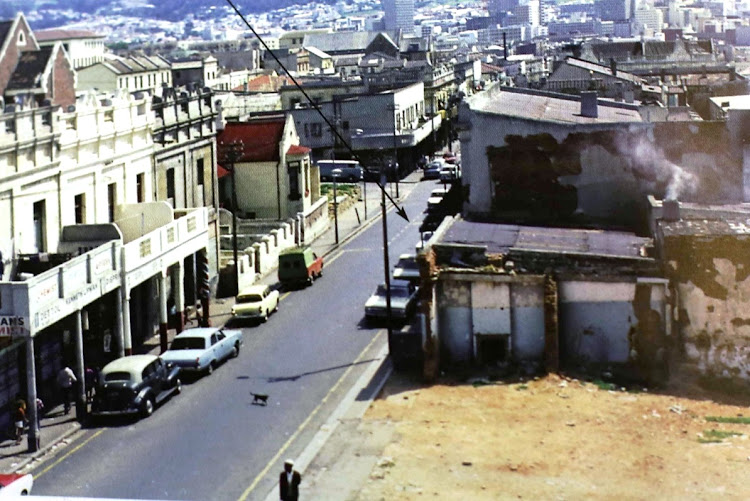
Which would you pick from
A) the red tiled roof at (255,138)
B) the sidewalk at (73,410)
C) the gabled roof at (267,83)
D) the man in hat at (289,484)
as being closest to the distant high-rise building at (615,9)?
the gabled roof at (267,83)

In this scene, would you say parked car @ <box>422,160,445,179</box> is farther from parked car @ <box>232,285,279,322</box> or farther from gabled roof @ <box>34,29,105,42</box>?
gabled roof @ <box>34,29,105,42</box>

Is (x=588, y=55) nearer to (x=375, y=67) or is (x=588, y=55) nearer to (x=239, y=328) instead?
(x=375, y=67)

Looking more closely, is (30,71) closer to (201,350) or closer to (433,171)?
(201,350)

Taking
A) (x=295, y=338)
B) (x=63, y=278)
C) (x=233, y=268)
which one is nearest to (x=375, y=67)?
(x=233, y=268)

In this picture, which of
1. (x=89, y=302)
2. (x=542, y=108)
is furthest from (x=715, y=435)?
(x=542, y=108)

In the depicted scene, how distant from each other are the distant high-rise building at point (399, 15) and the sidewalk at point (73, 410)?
3061 inches

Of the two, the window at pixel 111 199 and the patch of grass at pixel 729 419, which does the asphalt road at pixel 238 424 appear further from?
the patch of grass at pixel 729 419

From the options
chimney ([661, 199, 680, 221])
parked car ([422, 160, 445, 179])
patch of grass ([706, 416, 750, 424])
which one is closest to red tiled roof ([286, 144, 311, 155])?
parked car ([422, 160, 445, 179])

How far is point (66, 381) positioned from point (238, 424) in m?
5.05

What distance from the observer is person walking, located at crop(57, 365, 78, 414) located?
1341 inches

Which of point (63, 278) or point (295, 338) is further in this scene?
point (295, 338)

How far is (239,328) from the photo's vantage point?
44406 mm

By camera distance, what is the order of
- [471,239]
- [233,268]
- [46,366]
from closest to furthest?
[46,366] < [471,239] < [233,268]

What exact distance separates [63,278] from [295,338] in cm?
1055
